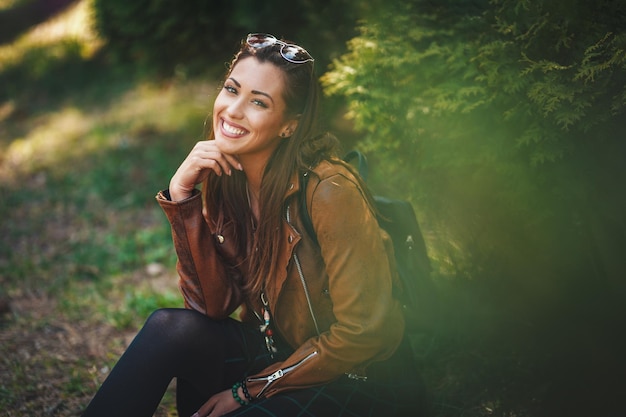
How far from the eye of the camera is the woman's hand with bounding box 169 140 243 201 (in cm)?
208

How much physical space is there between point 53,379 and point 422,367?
6.72 feet

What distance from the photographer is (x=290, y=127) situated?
211cm

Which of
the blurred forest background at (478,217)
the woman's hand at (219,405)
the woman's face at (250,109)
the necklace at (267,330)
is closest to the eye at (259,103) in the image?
the woman's face at (250,109)

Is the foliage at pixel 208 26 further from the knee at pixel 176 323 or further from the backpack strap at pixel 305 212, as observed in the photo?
the knee at pixel 176 323

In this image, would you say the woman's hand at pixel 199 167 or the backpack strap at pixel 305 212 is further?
the woman's hand at pixel 199 167

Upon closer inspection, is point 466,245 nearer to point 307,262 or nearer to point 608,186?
point 608,186

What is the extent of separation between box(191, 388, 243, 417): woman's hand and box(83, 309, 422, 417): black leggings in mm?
82

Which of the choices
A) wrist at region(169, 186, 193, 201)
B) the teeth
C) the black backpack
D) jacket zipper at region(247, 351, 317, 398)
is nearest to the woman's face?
the teeth

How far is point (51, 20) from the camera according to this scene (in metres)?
11.4

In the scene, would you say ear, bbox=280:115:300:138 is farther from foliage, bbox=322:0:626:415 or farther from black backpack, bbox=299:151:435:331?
foliage, bbox=322:0:626:415

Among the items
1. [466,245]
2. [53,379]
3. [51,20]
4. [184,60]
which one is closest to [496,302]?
[466,245]

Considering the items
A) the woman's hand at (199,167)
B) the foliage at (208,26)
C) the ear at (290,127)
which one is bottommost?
the woman's hand at (199,167)

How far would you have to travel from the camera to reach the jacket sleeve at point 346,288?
187 cm

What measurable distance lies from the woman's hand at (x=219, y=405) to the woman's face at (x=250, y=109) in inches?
→ 35.9
